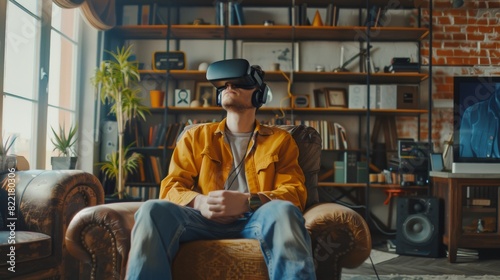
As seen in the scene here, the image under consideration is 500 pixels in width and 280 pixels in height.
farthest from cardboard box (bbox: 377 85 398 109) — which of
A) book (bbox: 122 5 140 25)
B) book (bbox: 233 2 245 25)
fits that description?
book (bbox: 122 5 140 25)

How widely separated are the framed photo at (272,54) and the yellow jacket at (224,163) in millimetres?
3027

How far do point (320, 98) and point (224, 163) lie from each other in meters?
3.16

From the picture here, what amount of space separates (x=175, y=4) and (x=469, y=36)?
293 centimetres

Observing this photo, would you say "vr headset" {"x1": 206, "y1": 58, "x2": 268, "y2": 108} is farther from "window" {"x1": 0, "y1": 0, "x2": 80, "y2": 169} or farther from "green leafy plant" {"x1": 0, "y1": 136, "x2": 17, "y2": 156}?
"window" {"x1": 0, "y1": 0, "x2": 80, "y2": 169}

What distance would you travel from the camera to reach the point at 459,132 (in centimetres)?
403

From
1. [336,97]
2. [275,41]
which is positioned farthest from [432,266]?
[275,41]

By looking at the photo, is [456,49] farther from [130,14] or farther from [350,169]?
[130,14]

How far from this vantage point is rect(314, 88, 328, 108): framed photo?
5020mm

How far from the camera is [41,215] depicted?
7.25 ft

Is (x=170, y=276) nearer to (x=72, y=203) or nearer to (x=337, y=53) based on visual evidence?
(x=72, y=203)

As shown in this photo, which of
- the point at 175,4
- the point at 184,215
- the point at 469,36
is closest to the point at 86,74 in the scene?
the point at 175,4

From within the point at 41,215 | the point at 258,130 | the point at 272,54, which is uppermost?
the point at 272,54

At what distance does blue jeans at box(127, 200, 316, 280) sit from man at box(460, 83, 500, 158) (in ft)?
9.30

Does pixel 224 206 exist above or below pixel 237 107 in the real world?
below
